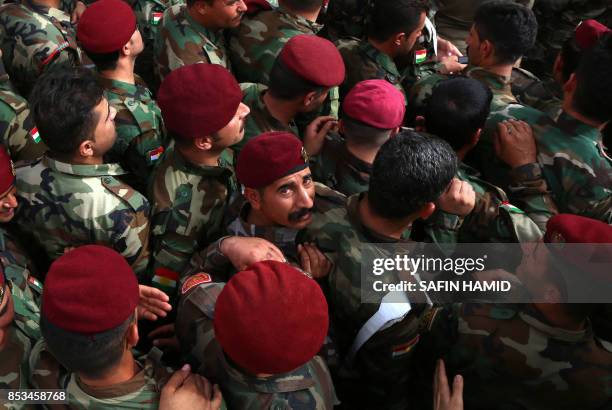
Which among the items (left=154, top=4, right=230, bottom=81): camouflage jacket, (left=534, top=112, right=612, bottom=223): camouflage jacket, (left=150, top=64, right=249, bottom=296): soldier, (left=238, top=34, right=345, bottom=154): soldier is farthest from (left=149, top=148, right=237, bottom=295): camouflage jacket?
(left=534, top=112, right=612, bottom=223): camouflage jacket

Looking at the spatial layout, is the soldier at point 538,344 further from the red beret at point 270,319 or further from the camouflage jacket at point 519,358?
the red beret at point 270,319

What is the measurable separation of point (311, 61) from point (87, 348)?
1.87 meters

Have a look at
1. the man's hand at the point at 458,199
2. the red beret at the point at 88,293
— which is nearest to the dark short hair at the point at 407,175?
the man's hand at the point at 458,199

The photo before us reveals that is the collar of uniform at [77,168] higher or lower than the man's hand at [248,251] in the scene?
higher

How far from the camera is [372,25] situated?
11.9 ft

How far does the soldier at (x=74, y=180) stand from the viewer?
245 centimetres

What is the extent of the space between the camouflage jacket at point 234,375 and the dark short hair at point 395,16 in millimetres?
2172

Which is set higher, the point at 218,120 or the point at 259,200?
the point at 218,120

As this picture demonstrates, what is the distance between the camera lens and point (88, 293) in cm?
171

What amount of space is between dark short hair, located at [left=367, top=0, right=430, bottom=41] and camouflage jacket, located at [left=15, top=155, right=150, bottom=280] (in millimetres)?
1944

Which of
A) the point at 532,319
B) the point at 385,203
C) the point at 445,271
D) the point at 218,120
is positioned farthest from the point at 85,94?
the point at 532,319

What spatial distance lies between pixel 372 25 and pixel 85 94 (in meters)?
1.95

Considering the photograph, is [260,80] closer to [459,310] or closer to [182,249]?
[182,249]

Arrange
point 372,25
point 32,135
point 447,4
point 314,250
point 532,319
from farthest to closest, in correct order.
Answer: point 447,4 < point 372,25 < point 32,135 < point 314,250 < point 532,319
